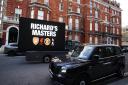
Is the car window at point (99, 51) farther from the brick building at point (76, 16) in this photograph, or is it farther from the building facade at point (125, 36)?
the building facade at point (125, 36)

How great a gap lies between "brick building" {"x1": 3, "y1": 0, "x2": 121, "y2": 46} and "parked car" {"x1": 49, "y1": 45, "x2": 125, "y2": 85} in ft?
55.3

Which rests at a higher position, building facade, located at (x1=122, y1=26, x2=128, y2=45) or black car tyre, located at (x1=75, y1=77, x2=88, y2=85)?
building facade, located at (x1=122, y1=26, x2=128, y2=45)

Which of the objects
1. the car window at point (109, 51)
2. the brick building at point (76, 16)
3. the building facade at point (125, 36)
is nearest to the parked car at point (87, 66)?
the car window at point (109, 51)

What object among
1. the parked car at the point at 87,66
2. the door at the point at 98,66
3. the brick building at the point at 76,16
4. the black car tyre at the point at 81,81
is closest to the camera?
the parked car at the point at 87,66

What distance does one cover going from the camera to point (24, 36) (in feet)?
45.6

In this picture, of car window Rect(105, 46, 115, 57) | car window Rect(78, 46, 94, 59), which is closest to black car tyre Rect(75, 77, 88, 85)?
car window Rect(78, 46, 94, 59)

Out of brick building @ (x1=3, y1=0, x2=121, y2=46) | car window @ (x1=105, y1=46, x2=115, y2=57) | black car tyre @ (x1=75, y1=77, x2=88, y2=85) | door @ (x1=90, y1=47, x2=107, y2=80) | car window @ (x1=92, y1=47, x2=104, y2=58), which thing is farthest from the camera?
brick building @ (x1=3, y1=0, x2=121, y2=46)

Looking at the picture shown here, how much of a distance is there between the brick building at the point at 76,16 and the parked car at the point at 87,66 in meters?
16.8

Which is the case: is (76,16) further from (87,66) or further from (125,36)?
(125,36)

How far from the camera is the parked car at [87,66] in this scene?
21.9 ft

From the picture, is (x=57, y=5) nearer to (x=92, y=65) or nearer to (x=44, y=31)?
(x=44, y=31)

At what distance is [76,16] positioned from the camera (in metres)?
41.8

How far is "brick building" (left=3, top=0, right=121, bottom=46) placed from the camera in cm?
3027

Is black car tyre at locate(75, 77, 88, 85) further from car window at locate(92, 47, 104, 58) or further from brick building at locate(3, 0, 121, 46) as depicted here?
brick building at locate(3, 0, 121, 46)
